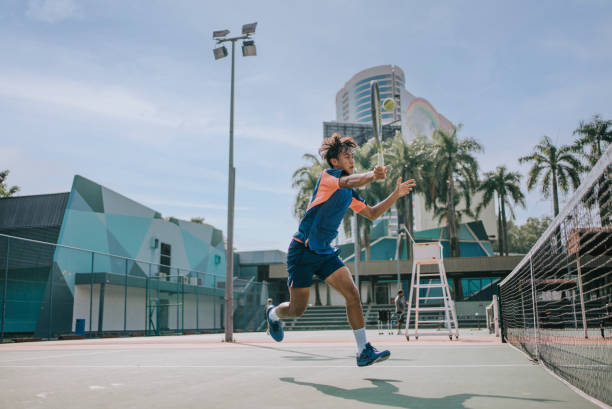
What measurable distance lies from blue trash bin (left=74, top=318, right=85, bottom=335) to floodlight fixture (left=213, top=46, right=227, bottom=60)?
42.0 ft

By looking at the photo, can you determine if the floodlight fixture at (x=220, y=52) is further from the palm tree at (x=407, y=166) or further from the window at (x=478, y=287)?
the window at (x=478, y=287)

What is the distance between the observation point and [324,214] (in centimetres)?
467

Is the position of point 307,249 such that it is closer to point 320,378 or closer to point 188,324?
point 320,378

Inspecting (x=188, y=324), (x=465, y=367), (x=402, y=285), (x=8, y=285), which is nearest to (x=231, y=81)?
(x=8, y=285)

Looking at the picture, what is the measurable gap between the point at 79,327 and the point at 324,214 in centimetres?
2088

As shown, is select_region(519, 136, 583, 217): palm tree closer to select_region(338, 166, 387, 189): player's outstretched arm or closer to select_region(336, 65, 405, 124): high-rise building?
select_region(338, 166, 387, 189): player's outstretched arm


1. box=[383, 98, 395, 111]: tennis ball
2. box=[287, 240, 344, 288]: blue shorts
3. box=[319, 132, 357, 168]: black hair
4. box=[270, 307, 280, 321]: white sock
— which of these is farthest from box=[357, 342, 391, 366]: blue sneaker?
box=[383, 98, 395, 111]: tennis ball

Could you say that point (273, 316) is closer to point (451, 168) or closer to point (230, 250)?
point (230, 250)

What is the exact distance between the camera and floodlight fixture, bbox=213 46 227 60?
17219 mm

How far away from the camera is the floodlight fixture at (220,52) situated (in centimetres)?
1722

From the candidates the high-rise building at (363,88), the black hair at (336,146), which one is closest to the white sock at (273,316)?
the black hair at (336,146)

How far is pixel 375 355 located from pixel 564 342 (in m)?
5.41

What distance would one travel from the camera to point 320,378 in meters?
4.57

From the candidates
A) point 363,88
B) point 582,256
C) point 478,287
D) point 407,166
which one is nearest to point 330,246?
point 582,256
